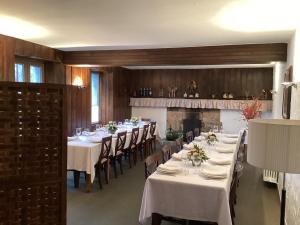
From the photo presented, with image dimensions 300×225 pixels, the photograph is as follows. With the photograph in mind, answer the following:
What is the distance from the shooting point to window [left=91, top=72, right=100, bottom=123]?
28.4 feet

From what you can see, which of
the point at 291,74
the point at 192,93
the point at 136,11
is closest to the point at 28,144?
the point at 136,11

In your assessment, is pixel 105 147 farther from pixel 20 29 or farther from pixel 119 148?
pixel 20 29

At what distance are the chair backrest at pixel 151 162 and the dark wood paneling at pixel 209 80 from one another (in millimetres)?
6172

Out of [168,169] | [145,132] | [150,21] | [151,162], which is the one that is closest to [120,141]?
[145,132]

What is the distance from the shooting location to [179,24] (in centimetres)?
377

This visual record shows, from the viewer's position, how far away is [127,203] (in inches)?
172

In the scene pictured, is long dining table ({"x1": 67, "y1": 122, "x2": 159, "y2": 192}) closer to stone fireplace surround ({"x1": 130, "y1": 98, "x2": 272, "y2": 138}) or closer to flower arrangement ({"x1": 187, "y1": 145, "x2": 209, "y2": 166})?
flower arrangement ({"x1": 187, "y1": 145, "x2": 209, "y2": 166})

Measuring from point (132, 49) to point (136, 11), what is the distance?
9.66ft

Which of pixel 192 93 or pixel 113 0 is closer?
pixel 113 0

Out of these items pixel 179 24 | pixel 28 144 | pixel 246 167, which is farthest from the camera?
→ pixel 246 167

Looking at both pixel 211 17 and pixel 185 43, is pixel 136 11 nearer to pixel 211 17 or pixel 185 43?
pixel 211 17

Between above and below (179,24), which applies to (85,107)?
below

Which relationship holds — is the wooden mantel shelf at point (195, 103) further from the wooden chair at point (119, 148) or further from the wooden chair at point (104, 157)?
the wooden chair at point (104, 157)

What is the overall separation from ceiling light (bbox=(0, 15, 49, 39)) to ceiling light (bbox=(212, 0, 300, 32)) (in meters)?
2.56
